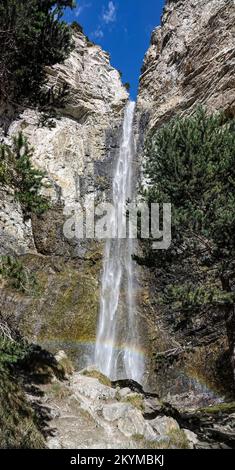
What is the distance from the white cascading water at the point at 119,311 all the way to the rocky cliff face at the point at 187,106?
→ 1083mm

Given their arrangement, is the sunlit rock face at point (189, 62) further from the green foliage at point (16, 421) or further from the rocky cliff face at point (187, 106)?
the green foliage at point (16, 421)

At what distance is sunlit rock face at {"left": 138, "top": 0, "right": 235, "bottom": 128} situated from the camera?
91.1ft

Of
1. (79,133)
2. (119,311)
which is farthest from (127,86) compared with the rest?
(119,311)

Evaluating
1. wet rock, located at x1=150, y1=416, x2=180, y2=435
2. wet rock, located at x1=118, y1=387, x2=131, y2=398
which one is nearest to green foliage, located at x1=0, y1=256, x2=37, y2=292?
wet rock, located at x1=150, y1=416, x2=180, y2=435

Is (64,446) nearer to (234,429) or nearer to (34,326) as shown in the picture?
(234,429)

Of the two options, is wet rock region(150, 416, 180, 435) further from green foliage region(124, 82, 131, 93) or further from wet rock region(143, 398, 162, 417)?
green foliage region(124, 82, 131, 93)

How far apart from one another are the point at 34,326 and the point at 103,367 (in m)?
4.57

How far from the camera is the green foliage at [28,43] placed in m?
10.9

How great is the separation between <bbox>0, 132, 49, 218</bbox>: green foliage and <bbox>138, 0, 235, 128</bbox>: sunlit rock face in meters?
19.8

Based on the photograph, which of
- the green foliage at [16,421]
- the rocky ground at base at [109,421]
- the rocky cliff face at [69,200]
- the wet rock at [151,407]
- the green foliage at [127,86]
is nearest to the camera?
the green foliage at [16,421]

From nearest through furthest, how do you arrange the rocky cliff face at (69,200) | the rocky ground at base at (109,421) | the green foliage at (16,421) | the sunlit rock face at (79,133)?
the green foliage at (16,421), the rocky ground at base at (109,421), the rocky cliff face at (69,200), the sunlit rock face at (79,133)

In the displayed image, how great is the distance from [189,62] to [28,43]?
22918 mm

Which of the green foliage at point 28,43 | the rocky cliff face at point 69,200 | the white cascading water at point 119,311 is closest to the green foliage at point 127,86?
the rocky cliff face at point 69,200

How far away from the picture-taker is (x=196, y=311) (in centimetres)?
1266
